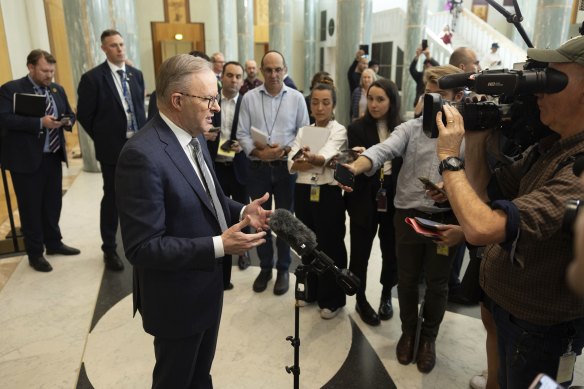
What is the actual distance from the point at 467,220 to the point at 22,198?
3.75m

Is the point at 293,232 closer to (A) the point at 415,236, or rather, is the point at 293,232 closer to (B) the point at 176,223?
(B) the point at 176,223

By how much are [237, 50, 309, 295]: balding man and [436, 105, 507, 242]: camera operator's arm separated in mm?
2031

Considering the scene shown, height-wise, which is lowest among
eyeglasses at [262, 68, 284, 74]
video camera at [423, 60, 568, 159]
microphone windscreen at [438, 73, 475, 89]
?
video camera at [423, 60, 568, 159]

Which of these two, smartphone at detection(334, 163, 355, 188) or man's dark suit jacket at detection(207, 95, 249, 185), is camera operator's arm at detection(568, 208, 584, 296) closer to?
smartphone at detection(334, 163, 355, 188)

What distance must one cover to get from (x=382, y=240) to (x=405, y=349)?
0.76 m

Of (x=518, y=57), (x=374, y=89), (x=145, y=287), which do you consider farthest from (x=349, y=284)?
(x=518, y=57)

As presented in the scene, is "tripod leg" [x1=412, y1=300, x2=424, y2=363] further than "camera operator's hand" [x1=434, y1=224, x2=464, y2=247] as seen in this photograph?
Yes

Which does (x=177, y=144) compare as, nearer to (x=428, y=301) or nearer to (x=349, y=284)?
(x=349, y=284)

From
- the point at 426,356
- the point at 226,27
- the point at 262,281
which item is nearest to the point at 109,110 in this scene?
the point at 262,281

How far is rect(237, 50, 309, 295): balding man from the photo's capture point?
3.43m

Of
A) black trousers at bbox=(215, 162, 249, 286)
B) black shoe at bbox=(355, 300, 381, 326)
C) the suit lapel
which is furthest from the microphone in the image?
black trousers at bbox=(215, 162, 249, 286)

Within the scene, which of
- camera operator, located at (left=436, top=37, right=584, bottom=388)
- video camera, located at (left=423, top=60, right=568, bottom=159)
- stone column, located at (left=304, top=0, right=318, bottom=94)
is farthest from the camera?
stone column, located at (left=304, top=0, right=318, bottom=94)

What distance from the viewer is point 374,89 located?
2.76 m

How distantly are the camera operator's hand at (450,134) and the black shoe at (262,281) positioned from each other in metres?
2.37
